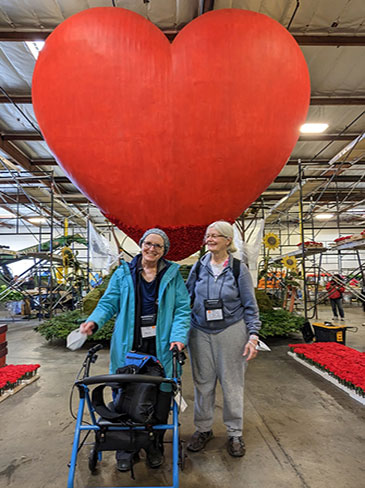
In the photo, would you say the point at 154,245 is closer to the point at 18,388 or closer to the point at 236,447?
the point at 236,447

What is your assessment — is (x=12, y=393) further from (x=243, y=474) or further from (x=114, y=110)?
(x=114, y=110)

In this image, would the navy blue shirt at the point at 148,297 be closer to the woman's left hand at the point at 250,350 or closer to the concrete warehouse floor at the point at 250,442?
the woman's left hand at the point at 250,350

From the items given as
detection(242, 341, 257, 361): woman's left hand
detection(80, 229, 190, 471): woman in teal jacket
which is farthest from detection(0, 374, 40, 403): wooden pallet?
detection(242, 341, 257, 361): woman's left hand

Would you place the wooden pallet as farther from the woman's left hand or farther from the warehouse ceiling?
the warehouse ceiling

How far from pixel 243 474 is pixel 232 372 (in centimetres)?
52

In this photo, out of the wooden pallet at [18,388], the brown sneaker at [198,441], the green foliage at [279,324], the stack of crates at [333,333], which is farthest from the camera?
the green foliage at [279,324]

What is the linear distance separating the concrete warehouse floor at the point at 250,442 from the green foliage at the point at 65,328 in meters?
1.38

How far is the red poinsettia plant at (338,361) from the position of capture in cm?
308

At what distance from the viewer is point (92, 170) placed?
204 centimetres

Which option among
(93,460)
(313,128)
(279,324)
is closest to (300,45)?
(313,128)

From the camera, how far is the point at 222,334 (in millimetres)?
1968

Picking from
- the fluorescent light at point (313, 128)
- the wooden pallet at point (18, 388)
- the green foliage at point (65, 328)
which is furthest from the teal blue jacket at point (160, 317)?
the fluorescent light at point (313, 128)

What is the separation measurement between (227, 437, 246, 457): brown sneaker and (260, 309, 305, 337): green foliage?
3.12 metres

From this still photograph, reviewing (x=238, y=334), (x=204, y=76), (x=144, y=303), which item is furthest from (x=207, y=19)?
(x=238, y=334)
